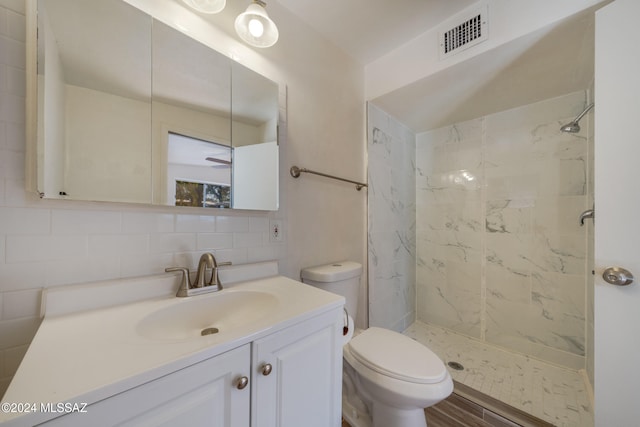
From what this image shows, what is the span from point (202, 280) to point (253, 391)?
450 millimetres

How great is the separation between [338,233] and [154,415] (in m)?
1.20

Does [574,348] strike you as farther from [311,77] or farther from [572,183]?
[311,77]

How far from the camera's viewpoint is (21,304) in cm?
63

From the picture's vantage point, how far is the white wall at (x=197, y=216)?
2.07ft

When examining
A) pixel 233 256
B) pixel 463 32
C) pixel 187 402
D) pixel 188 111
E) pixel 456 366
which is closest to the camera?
pixel 187 402

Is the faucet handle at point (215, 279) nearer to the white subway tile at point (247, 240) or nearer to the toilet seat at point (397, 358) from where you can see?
the white subway tile at point (247, 240)

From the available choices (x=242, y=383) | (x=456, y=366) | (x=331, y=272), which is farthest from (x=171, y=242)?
(x=456, y=366)

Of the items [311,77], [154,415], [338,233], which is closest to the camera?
[154,415]

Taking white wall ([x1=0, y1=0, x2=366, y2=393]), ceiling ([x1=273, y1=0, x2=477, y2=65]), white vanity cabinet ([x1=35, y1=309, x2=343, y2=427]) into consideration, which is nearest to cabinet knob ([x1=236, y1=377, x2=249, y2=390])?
white vanity cabinet ([x1=35, y1=309, x2=343, y2=427])

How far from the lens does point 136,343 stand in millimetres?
522

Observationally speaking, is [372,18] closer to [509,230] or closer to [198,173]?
[198,173]

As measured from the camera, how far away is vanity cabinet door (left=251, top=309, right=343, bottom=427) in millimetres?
591

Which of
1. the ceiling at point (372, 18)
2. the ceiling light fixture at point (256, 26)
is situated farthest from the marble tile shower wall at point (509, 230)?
the ceiling light fixture at point (256, 26)

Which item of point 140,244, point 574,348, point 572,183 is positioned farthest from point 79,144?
point 574,348
